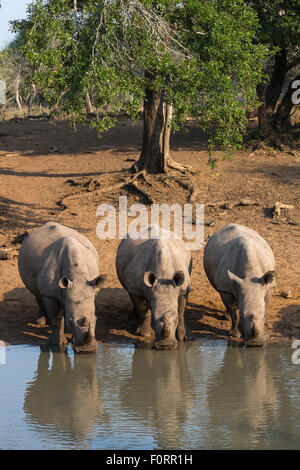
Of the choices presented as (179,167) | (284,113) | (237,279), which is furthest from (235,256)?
(284,113)

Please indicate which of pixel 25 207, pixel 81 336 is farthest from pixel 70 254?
pixel 25 207

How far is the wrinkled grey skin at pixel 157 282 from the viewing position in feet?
37.6

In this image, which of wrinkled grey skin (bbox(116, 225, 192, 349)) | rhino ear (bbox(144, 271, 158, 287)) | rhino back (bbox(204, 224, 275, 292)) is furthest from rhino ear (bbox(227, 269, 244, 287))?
rhino ear (bbox(144, 271, 158, 287))

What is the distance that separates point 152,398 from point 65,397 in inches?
46.7

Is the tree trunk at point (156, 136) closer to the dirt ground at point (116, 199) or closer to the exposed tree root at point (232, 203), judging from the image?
the dirt ground at point (116, 199)

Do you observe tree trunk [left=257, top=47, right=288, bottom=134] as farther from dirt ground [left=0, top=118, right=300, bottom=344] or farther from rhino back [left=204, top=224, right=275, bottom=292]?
rhino back [left=204, top=224, right=275, bottom=292]

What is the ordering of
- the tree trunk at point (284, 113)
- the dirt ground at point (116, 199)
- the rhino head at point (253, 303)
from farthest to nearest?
the tree trunk at point (284, 113), the dirt ground at point (116, 199), the rhino head at point (253, 303)

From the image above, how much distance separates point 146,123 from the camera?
2273cm

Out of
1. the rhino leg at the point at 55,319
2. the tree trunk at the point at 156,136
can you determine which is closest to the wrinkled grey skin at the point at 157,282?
the rhino leg at the point at 55,319

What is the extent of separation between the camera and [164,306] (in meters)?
11.5

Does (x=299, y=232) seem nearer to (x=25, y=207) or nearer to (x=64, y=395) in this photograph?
(x=25, y=207)

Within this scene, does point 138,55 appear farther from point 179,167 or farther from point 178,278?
point 178,278

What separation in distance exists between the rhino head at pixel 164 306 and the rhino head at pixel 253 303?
3.10ft
